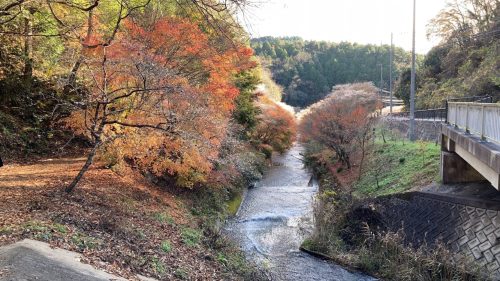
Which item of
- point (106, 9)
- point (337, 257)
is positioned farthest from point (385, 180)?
point (106, 9)

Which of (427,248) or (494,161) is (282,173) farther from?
(494,161)

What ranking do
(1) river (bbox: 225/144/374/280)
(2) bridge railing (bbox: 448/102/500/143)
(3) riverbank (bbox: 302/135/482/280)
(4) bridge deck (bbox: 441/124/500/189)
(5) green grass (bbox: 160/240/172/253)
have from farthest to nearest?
(1) river (bbox: 225/144/374/280)
(3) riverbank (bbox: 302/135/482/280)
(5) green grass (bbox: 160/240/172/253)
(2) bridge railing (bbox: 448/102/500/143)
(4) bridge deck (bbox: 441/124/500/189)

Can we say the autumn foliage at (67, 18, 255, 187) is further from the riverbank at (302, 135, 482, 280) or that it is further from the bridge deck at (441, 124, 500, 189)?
the bridge deck at (441, 124, 500, 189)

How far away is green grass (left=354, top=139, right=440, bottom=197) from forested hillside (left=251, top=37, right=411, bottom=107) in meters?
75.2

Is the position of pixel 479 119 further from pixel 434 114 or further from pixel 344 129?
pixel 434 114

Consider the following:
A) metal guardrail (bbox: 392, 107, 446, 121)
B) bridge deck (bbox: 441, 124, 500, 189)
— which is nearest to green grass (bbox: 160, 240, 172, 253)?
bridge deck (bbox: 441, 124, 500, 189)

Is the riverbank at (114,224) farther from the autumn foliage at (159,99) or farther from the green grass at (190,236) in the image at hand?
the autumn foliage at (159,99)

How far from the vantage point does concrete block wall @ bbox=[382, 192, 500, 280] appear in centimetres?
1147

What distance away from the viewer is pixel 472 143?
10.5 m

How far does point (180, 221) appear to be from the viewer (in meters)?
14.7

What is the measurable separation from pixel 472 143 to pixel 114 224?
31.4ft

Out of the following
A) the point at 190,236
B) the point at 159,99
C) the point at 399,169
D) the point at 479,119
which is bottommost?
the point at 190,236

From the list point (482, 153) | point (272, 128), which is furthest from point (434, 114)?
point (482, 153)

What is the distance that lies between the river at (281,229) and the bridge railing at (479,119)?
574cm
